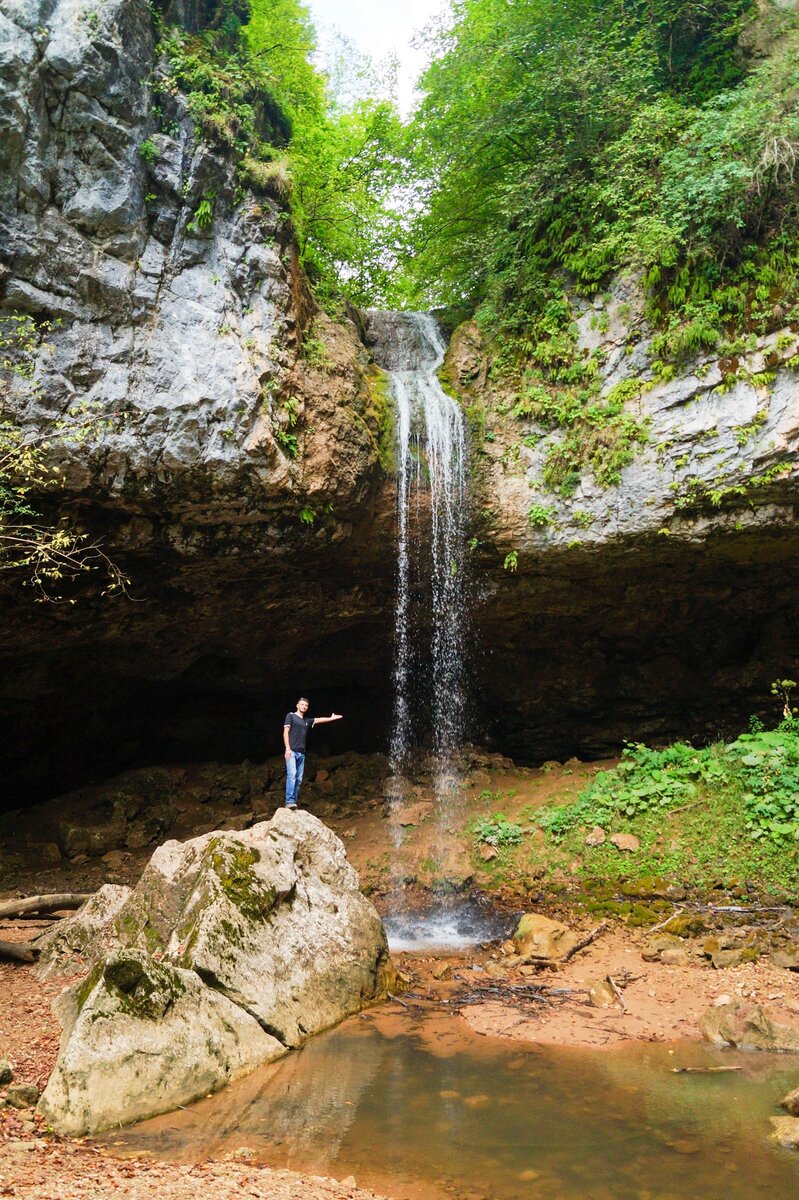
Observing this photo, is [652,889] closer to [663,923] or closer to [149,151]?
[663,923]

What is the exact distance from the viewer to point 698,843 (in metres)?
8.66

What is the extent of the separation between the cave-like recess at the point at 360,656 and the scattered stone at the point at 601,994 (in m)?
5.69

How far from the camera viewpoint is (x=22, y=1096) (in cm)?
379

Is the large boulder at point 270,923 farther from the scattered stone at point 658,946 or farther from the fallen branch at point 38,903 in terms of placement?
the scattered stone at point 658,946

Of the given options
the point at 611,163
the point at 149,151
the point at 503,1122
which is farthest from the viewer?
the point at 611,163

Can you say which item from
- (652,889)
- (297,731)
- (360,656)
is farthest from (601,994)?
(360,656)

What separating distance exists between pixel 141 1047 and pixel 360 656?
960 cm

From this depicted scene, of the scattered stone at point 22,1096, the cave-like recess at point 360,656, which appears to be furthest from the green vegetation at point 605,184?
the scattered stone at point 22,1096

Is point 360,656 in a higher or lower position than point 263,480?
lower

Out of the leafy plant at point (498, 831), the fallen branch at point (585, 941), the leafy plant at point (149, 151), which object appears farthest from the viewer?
the leafy plant at point (498, 831)

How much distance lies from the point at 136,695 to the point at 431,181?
11.7 m

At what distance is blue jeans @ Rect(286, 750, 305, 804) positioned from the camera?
352 inches

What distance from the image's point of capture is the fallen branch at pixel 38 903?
21.7 ft

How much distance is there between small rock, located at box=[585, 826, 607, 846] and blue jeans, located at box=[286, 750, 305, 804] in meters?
3.85
